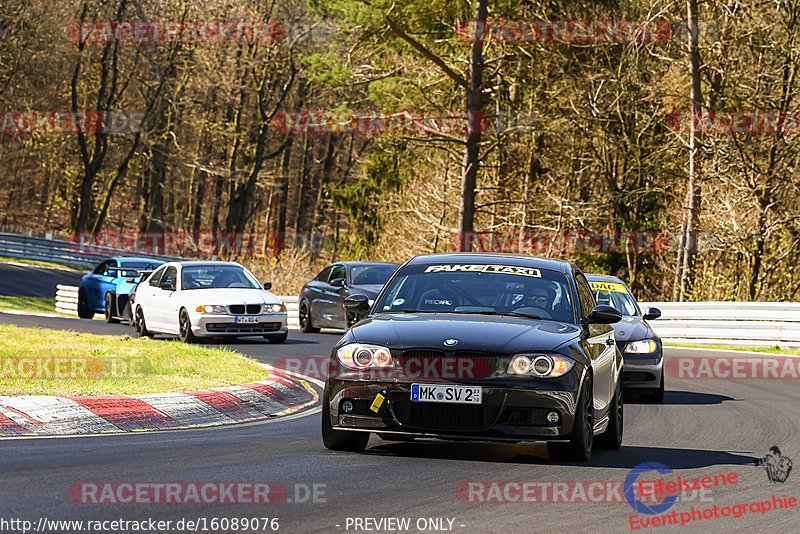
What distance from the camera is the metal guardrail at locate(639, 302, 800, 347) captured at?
2417 cm

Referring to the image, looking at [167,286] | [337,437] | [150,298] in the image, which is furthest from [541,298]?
[150,298]

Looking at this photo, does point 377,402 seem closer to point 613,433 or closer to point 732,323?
point 613,433

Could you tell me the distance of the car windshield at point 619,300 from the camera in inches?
623

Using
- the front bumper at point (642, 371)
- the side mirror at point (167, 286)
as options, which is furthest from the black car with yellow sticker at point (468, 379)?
the side mirror at point (167, 286)

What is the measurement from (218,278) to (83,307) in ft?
30.6

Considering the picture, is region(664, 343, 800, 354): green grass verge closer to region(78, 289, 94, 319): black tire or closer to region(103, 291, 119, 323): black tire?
region(103, 291, 119, 323): black tire

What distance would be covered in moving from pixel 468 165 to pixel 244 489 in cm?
2935

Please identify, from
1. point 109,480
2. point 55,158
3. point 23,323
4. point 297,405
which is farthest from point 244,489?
point 55,158

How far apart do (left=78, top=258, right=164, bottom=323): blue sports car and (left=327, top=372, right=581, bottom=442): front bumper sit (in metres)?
20.5

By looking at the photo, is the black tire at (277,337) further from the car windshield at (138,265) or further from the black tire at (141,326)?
the car windshield at (138,265)

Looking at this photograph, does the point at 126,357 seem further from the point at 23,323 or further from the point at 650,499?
the point at 23,323

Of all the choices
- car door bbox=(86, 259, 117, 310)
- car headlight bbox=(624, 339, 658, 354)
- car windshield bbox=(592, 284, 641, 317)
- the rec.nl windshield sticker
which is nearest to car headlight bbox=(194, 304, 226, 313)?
car windshield bbox=(592, 284, 641, 317)

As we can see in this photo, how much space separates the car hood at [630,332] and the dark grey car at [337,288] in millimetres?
10410

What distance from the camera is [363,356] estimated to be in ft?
27.6
